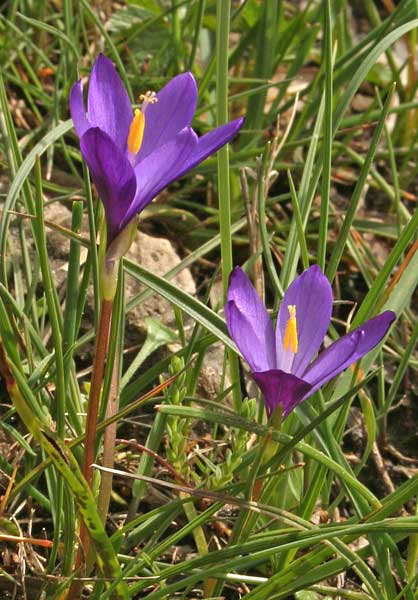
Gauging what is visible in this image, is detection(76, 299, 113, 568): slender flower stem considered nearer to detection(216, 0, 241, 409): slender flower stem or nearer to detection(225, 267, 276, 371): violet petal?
detection(225, 267, 276, 371): violet petal

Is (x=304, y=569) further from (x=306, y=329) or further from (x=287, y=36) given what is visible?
(x=287, y=36)

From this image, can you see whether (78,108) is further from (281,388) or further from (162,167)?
(281,388)

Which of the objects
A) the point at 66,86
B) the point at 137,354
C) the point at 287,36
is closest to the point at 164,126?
the point at 137,354

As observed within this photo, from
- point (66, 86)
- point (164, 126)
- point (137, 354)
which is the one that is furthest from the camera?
point (66, 86)

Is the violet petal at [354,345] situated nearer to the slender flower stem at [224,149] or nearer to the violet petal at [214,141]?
the violet petal at [214,141]

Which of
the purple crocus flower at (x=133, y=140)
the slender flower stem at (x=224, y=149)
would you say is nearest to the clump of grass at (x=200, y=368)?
the slender flower stem at (x=224, y=149)

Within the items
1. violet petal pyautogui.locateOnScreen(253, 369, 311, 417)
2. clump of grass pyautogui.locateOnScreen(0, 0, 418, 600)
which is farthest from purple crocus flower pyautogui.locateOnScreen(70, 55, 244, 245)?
violet petal pyautogui.locateOnScreen(253, 369, 311, 417)
